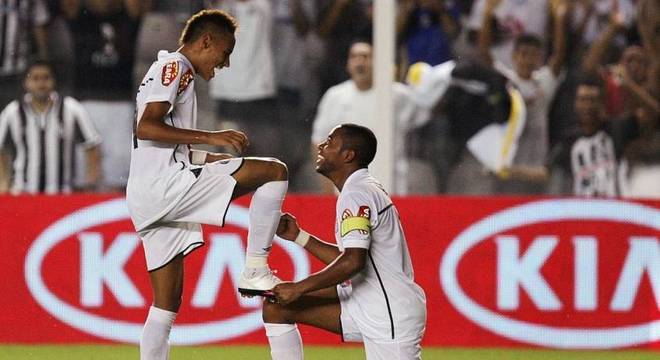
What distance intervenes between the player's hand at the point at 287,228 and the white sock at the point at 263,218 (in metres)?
0.14

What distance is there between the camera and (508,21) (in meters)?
9.89

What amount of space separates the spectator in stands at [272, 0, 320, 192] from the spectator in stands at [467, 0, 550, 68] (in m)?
1.16

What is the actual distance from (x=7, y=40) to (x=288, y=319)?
4.39 metres

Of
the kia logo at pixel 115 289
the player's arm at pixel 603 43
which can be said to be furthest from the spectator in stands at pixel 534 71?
the kia logo at pixel 115 289

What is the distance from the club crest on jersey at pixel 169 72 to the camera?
619 cm

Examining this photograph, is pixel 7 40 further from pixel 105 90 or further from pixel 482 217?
pixel 482 217

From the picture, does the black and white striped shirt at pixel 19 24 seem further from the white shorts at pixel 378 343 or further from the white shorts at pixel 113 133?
the white shorts at pixel 378 343

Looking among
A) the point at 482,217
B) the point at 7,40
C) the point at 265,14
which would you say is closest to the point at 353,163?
the point at 482,217

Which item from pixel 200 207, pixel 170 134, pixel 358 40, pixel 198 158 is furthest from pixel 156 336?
pixel 358 40

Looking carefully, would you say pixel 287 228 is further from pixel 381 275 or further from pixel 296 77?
pixel 296 77

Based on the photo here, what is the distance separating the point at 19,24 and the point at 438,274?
3340mm

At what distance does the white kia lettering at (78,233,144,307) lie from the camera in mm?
9102

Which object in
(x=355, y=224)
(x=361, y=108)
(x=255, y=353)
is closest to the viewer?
(x=355, y=224)

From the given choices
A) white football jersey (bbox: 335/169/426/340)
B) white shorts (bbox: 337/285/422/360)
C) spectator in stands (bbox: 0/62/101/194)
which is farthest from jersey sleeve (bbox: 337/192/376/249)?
spectator in stands (bbox: 0/62/101/194)
